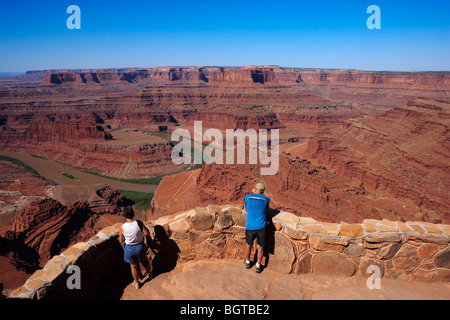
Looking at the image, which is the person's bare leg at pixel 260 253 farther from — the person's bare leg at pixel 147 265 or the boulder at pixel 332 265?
the person's bare leg at pixel 147 265

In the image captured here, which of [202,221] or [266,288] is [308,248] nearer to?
[266,288]

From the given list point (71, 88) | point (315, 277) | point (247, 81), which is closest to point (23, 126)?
point (71, 88)

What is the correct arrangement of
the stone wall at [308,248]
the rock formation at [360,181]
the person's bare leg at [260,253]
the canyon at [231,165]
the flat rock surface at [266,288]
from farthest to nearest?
the rock formation at [360,181] → the canyon at [231,165] → the person's bare leg at [260,253] → the stone wall at [308,248] → the flat rock surface at [266,288]

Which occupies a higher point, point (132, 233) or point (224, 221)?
point (132, 233)

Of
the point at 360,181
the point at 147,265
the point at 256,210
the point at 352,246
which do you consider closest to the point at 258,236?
the point at 256,210

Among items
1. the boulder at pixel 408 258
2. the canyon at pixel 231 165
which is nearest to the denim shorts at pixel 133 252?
the boulder at pixel 408 258

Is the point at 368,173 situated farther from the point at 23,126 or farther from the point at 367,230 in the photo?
the point at 23,126
